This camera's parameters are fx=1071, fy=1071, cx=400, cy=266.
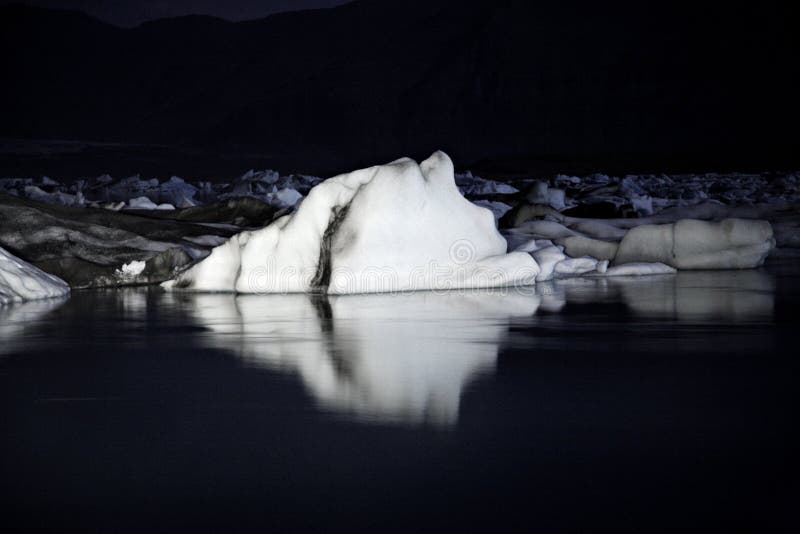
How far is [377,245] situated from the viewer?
762 cm

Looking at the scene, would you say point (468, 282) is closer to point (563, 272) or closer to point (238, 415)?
point (563, 272)

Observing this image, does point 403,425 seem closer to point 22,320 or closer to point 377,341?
point 377,341

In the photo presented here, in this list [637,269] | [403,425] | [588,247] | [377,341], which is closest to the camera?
[403,425]

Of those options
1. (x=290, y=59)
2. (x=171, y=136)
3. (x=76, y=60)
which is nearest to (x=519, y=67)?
(x=290, y=59)

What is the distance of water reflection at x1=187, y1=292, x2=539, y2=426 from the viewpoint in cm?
330

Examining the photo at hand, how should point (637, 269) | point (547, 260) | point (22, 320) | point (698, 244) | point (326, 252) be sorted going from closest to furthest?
point (22, 320)
point (326, 252)
point (547, 260)
point (637, 269)
point (698, 244)

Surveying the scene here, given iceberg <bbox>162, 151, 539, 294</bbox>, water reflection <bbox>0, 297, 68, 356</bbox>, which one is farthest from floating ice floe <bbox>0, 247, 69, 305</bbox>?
iceberg <bbox>162, 151, 539, 294</bbox>

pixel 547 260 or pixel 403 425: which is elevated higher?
pixel 547 260

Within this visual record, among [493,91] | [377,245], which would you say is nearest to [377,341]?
[377,245]

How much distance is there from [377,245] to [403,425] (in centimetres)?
477

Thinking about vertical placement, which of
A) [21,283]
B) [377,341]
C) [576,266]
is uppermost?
[576,266]

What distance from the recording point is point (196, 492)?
7.54 ft

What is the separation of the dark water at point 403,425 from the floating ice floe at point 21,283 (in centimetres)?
191

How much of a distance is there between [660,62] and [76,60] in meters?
26.1
